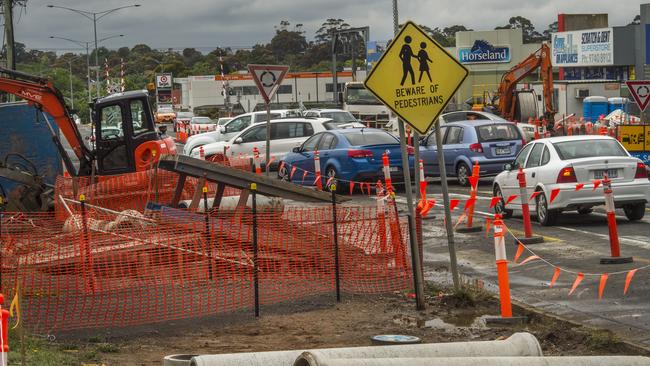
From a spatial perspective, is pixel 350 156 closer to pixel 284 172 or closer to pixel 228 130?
pixel 284 172

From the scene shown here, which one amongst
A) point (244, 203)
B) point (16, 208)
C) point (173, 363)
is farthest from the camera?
point (16, 208)

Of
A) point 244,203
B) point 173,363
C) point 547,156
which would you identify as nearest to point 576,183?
point 547,156

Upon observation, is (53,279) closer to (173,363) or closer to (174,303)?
(174,303)

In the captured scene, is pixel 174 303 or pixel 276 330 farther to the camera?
pixel 174 303

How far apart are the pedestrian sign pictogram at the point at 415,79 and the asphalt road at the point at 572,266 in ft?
8.05

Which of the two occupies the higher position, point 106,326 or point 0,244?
point 0,244

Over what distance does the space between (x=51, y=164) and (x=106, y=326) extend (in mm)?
16263

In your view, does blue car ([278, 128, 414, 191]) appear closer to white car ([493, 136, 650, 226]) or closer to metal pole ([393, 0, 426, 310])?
white car ([493, 136, 650, 226])

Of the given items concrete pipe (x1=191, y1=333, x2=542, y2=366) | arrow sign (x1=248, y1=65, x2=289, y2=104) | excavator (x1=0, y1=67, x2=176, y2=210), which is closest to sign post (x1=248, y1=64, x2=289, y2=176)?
arrow sign (x1=248, y1=65, x2=289, y2=104)

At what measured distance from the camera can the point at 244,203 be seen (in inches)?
588

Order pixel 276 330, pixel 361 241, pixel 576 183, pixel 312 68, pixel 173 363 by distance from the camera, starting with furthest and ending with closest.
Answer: pixel 312 68 → pixel 576 183 → pixel 361 241 → pixel 276 330 → pixel 173 363

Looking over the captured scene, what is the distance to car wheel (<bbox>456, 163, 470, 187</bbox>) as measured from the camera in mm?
28397

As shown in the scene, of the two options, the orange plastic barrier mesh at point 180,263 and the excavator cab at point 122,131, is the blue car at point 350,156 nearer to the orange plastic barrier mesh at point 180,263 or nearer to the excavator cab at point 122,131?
the excavator cab at point 122,131

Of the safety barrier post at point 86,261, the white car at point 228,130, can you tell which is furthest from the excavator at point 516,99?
the safety barrier post at point 86,261
